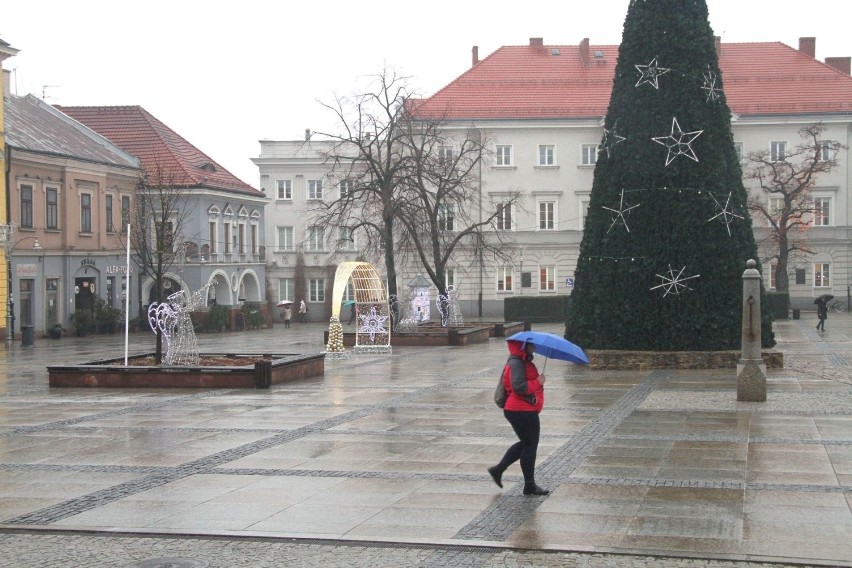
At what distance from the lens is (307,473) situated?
13.0 metres

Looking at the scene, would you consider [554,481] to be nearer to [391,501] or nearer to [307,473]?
[391,501]

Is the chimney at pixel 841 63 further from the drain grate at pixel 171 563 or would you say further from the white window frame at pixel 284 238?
the drain grate at pixel 171 563

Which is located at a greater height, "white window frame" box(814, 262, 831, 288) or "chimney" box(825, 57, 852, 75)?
"chimney" box(825, 57, 852, 75)

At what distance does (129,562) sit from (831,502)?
661 centimetres

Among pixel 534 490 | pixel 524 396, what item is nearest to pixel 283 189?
pixel 534 490

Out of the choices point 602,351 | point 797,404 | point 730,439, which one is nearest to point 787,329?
point 602,351

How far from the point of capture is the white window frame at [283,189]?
7881 centimetres

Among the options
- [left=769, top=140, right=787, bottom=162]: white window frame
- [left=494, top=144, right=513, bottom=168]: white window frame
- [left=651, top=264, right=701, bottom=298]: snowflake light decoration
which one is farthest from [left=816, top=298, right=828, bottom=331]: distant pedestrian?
[left=494, top=144, right=513, bottom=168]: white window frame

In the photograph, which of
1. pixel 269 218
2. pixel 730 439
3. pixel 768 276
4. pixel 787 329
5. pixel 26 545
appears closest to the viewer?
pixel 26 545

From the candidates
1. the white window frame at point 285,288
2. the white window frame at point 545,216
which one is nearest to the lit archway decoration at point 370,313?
the white window frame at point 545,216

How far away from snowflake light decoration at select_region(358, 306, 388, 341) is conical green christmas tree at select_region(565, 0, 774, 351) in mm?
9857

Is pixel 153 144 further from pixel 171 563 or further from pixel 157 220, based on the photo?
pixel 171 563

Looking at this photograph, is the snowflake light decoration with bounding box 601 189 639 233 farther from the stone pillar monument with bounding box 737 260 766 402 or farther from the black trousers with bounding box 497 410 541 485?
the black trousers with bounding box 497 410 541 485

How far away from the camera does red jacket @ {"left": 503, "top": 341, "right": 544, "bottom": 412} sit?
11.2 m
